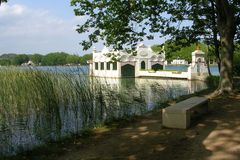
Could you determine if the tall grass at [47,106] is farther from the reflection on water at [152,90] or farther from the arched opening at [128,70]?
the arched opening at [128,70]

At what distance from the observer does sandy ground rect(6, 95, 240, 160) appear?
5102mm

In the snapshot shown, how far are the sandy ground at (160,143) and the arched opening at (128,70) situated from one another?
4425cm

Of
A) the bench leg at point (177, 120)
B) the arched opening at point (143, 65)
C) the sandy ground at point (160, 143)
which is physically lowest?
the sandy ground at point (160, 143)

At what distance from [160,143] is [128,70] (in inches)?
1847

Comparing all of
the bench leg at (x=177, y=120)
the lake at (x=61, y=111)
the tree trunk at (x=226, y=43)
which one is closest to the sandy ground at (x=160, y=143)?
the bench leg at (x=177, y=120)

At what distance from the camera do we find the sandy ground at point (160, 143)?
510 centimetres

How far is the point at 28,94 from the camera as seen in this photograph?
7.91 m

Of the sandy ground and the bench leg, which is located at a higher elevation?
the bench leg

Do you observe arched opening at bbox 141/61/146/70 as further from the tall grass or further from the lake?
the tall grass

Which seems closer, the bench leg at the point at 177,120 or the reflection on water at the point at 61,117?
the bench leg at the point at 177,120

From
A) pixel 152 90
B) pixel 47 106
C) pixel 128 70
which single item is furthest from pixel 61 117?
pixel 128 70

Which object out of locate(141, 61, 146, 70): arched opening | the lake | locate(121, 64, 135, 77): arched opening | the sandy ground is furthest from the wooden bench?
locate(141, 61, 146, 70): arched opening

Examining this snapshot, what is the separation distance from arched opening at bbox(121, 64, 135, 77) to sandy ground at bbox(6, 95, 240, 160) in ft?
145

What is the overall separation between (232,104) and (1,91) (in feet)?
16.7
